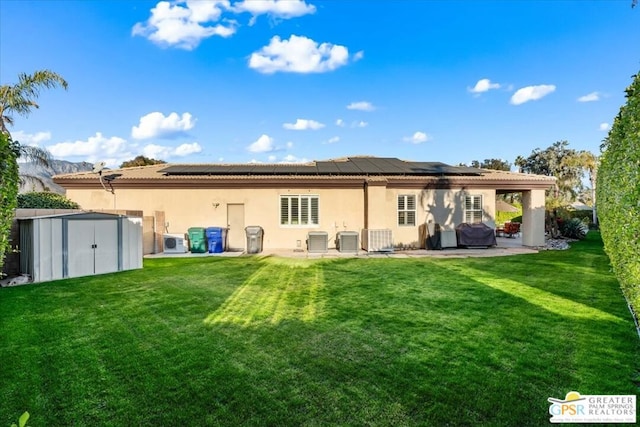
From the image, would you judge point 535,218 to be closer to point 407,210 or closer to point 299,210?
point 407,210

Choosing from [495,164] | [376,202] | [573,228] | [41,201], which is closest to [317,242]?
[376,202]

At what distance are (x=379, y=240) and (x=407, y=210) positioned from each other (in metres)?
2.29

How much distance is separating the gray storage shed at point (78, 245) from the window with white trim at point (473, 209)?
1355 cm

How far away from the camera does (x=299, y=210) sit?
1441 centimetres

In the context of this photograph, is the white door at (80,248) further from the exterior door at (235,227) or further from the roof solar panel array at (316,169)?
the roof solar panel array at (316,169)

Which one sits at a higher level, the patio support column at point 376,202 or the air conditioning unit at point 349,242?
the patio support column at point 376,202

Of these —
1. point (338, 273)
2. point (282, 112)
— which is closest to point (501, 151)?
point (282, 112)

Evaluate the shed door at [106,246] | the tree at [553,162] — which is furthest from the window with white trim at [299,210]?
the tree at [553,162]

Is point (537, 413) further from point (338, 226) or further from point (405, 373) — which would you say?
point (338, 226)

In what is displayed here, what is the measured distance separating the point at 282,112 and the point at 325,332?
22739 mm

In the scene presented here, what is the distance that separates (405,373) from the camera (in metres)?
3.48

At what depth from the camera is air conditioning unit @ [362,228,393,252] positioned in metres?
13.4

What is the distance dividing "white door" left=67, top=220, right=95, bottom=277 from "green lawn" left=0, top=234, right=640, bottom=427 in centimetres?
135

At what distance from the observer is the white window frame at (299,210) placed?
1439cm
